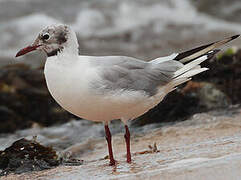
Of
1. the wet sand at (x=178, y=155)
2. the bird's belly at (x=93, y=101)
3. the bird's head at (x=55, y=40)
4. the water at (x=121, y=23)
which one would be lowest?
the wet sand at (x=178, y=155)

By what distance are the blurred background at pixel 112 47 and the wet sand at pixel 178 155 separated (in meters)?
0.45

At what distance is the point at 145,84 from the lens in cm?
477

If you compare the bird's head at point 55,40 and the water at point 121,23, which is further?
the water at point 121,23

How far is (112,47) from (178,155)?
9.80 metres

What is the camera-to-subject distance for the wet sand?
3863mm

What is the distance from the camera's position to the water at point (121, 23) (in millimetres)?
14031

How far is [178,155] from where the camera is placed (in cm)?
459

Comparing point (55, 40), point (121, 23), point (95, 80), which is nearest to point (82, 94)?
point (95, 80)

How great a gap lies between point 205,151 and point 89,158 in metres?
1.94

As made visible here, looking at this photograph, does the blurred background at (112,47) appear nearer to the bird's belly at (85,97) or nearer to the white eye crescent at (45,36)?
the bird's belly at (85,97)

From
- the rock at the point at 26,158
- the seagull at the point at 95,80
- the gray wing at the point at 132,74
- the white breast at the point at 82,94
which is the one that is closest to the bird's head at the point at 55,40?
the seagull at the point at 95,80

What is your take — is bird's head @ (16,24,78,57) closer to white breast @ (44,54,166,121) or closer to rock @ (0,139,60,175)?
white breast @ (44,54,166,121)

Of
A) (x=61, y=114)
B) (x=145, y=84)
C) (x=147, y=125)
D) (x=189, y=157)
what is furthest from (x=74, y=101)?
(x=61, y=114)

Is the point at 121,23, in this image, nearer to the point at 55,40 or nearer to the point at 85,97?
the point at 55,40
